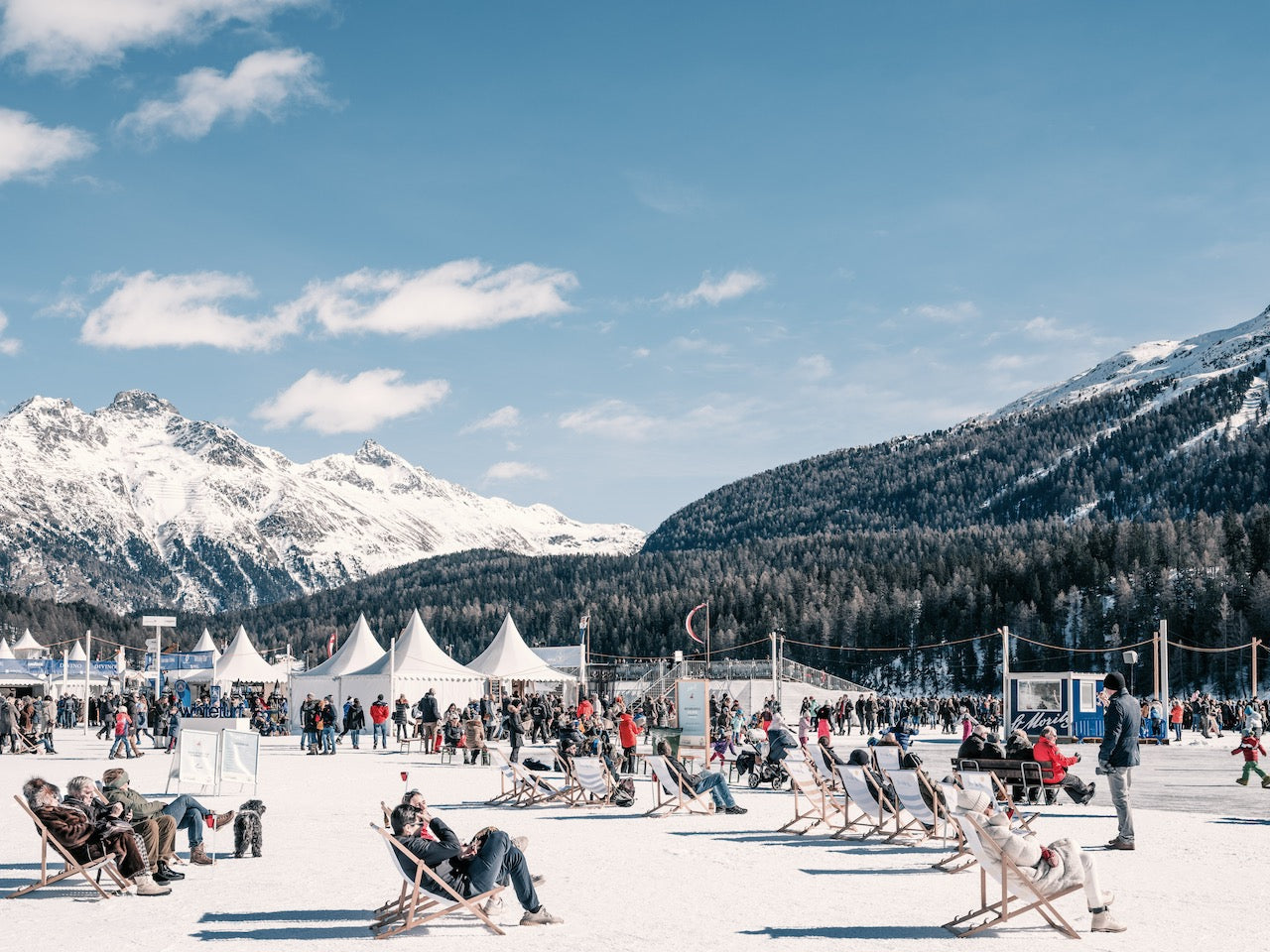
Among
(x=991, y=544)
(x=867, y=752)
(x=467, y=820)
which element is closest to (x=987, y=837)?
(x=867, y=752)

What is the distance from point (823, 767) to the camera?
1467 centimetres

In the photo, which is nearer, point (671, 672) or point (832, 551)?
point (671, 672)

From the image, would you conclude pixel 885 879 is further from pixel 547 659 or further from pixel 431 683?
pixel 547 659

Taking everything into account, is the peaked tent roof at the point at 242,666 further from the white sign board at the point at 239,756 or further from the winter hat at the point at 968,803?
the winter hat at the point at 968,803

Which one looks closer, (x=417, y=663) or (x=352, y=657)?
(x=417, y=663)

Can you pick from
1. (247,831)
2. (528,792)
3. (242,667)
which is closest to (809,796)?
(528,792)

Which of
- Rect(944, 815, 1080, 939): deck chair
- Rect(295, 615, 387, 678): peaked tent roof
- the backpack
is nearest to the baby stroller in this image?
the backpack

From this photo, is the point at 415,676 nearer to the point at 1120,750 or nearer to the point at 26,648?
the point at 1120,750

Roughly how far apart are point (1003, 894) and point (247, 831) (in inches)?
267

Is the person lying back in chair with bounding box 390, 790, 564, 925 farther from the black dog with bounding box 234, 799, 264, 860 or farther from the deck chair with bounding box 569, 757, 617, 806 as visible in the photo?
the deck chair with bounding box 569, 757, 617, 806

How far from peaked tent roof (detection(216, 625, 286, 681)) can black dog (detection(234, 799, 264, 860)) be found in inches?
1680

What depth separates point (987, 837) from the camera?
8.31 meters

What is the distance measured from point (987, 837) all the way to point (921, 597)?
101409 mm

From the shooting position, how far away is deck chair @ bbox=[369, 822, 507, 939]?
8305mm
